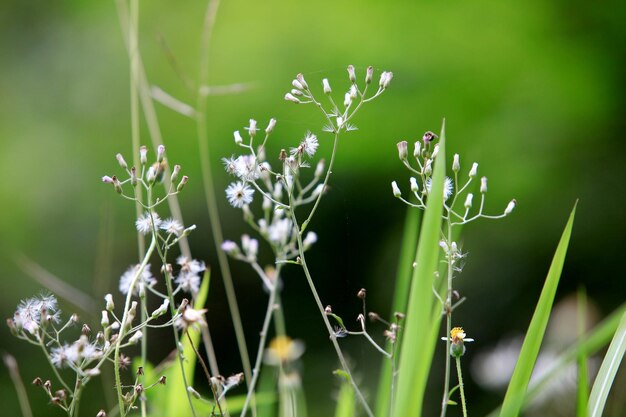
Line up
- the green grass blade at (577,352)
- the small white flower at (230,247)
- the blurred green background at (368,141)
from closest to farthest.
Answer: the green grass blade at (577,352) < the small white flower at (230,247) < the blurred green background at (368,141)

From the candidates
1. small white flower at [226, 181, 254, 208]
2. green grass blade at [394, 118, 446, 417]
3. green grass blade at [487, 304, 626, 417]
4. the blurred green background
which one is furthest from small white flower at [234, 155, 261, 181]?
the blurred green background

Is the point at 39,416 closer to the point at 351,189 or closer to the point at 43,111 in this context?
the point at 43,111

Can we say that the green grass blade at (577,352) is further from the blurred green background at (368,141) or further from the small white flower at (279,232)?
the blurred green background at (368,141)

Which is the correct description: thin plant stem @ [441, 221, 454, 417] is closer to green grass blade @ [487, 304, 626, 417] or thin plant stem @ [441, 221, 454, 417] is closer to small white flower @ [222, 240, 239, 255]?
green grass blade @ [487, 304, 626, 417]

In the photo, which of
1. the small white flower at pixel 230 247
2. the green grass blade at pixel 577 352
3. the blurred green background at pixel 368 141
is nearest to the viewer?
the green grass blade at pixel 577 352

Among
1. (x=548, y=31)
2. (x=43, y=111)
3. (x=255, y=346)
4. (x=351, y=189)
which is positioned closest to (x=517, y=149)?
(x=548, y=31)

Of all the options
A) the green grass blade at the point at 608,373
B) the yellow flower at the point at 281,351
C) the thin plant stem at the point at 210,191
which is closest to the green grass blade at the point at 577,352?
the green grass blade at the point at 608,373
